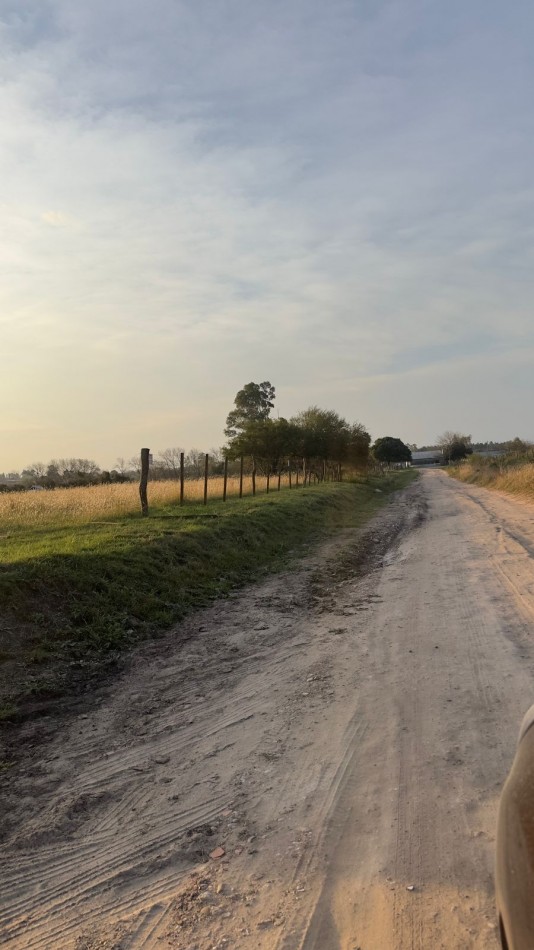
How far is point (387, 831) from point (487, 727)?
1312mm

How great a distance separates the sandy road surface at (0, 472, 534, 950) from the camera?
8.63ft

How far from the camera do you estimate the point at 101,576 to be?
27.1 ft

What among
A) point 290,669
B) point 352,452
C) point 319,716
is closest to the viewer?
point 319,716

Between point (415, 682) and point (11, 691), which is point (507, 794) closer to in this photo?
point (415, 682)

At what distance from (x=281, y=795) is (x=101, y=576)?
5291 millimetres

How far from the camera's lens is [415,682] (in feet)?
16.6

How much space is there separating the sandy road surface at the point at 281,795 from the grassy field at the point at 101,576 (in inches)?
26.4

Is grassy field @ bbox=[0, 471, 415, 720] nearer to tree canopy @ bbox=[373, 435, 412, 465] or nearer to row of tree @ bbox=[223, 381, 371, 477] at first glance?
row of tree @ bbox=[223, 381, 371, 477]

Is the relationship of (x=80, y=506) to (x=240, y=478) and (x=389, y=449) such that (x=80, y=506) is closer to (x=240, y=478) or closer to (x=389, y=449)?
(x=240, y=478)

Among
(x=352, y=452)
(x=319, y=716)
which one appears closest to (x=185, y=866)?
(x=319, y=716)

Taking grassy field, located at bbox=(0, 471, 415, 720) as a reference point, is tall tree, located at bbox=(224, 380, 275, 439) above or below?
above

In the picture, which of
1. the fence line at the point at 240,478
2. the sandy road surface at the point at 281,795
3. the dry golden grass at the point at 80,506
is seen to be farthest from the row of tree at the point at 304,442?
the sandy road surface at the point at 281,795

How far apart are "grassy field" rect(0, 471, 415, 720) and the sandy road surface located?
670mm

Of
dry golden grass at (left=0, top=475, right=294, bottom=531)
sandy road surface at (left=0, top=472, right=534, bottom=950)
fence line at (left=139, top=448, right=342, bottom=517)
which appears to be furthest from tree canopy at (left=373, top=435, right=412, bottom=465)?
sandy road surface at (left=0, top=472, right=534, bottom=950)
